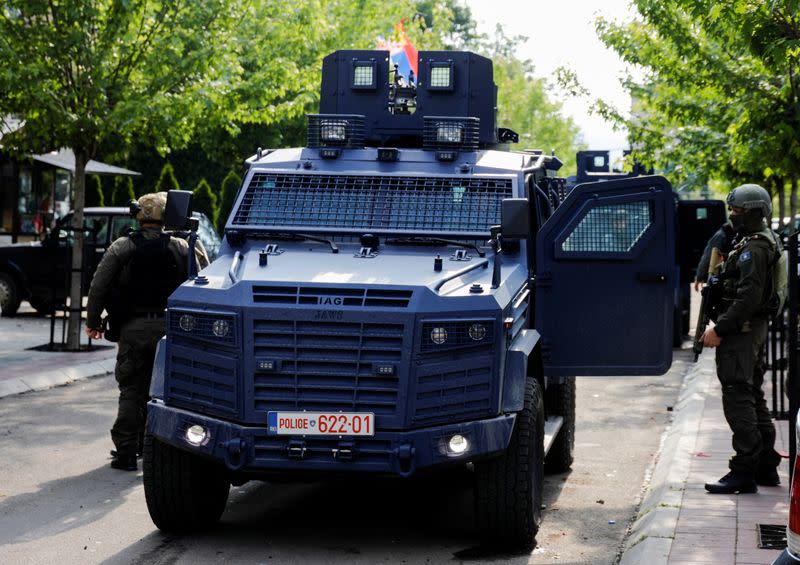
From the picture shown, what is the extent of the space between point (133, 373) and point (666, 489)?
3825mm

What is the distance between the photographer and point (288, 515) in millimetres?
8297

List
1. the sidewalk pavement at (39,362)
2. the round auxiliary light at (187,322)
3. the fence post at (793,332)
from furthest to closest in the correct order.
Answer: the sidewalk pavement at (39,362), the fence post at (793,332), the round auxiliary light at (187,322)

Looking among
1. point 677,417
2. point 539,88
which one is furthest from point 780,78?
point 539,88

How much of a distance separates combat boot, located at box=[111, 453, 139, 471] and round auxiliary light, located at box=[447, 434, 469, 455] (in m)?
3.51

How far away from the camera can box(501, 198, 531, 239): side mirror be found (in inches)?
304

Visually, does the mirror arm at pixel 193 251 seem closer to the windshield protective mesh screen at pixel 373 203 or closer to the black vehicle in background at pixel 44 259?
the windshield protective mesh screen at pixel 373 203

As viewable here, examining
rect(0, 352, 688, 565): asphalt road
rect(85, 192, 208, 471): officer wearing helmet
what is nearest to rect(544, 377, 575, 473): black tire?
rect(0, 352, 688, 565): asphalt road

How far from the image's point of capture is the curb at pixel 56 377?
44.7ft

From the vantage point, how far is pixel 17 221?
32125 millimetres

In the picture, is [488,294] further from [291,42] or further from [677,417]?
[291,42]

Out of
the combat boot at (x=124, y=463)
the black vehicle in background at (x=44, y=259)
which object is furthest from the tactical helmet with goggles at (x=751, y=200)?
the black vehicle in background at (x=44, y=259)

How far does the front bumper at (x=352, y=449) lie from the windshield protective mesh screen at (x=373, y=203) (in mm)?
1790

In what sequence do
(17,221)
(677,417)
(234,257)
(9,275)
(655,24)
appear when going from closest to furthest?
(234,257), (677,417), (655,24), (9,275), (17,221)

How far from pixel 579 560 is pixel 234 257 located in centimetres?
273
